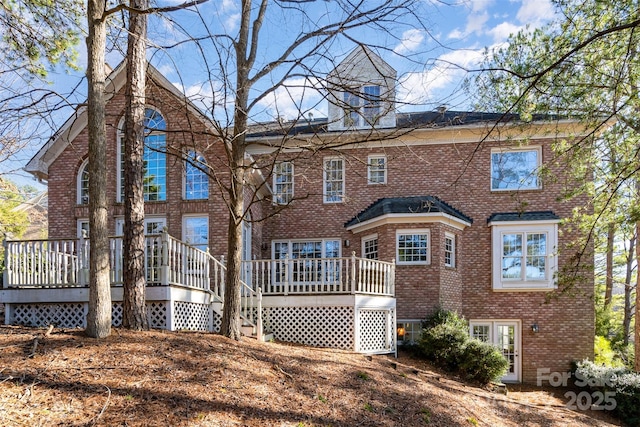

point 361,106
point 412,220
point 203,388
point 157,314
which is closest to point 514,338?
point 412,220

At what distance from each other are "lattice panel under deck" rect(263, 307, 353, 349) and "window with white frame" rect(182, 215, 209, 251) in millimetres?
3270

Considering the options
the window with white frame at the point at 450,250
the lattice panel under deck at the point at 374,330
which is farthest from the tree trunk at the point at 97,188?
the window with white frame at the point at 450,250

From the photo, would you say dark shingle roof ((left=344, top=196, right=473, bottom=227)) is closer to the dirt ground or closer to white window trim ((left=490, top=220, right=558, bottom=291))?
white window trim ((left=490, top=220, right=558, bottom=291))

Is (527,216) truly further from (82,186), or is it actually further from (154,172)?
(82,186)

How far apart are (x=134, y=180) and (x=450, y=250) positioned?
10203 mm

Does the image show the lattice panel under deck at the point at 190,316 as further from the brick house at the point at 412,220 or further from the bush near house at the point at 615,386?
the bush near house at the point at 615,386

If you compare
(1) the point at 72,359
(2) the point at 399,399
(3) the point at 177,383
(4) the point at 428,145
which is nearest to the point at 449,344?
(2) the point at 399,399

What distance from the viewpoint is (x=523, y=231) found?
14.0 m

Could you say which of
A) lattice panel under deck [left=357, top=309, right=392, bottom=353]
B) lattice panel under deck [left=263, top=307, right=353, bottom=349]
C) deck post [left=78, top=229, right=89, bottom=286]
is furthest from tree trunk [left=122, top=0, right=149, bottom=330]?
lattice panel under deck [left=357, top=309, right=392, bottom=353]

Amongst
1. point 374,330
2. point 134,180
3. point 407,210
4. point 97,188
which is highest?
point 134,180

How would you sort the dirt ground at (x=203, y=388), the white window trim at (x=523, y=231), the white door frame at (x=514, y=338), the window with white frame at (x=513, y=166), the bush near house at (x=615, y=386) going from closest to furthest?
the dirt ground at (x=203, y=388) → the bush near house at (x=615, y=386) → the white window trim at (x=523, y=231) → the white door frame at (x=514, y=338) → the window with white frame at (x=513, y=166)

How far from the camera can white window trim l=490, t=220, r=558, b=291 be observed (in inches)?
544

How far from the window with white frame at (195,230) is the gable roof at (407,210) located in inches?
185

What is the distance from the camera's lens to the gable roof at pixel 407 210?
43.4 feet
